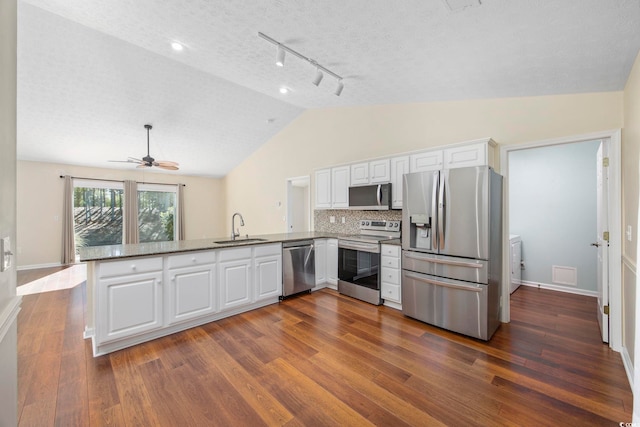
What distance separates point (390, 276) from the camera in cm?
350

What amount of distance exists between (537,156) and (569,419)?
419cm

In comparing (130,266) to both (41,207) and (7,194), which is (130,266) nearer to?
(7,194)

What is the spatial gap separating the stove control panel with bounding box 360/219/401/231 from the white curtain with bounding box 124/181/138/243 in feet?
21.4

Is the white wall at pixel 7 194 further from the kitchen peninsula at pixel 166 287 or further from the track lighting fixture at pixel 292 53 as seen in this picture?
the track lighting fixture at pixel 292 53

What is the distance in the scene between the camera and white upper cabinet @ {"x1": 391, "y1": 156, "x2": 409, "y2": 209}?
3.80m

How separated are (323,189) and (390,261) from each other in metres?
2.06

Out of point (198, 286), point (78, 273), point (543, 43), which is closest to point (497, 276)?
point (543, 43)

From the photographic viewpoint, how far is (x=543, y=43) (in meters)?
1.95

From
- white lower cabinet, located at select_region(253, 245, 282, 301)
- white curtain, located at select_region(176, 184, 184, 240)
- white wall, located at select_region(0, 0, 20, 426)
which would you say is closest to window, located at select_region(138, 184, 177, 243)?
white curtain, located at select_region(176, 184, 184, 240)

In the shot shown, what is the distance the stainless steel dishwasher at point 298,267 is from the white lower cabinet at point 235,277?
0.59 metres

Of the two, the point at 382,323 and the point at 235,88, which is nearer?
the point at 382,323

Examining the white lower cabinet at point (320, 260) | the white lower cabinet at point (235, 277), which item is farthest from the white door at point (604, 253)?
the white lower cabinet at point (235, 277)

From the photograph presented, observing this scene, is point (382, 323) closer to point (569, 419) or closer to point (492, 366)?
point (492, 366)

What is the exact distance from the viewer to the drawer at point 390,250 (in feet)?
11.3
